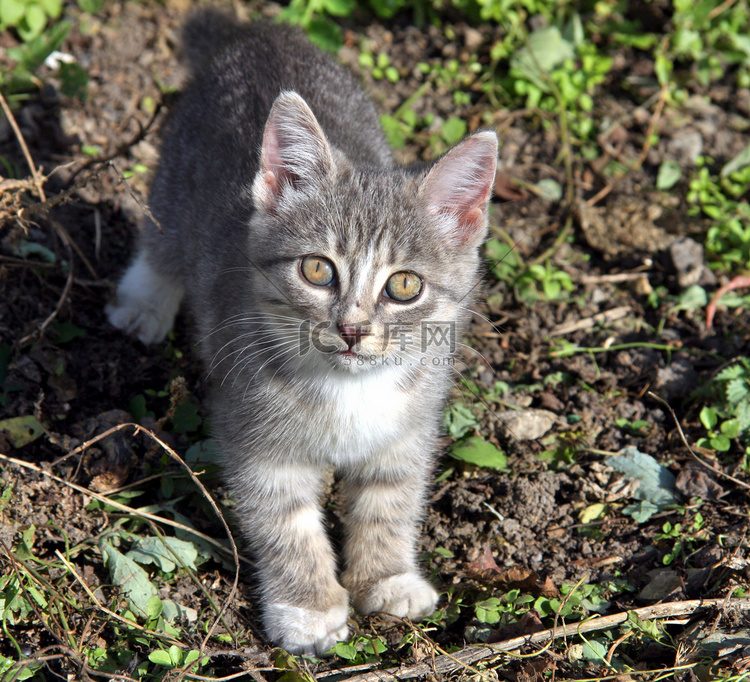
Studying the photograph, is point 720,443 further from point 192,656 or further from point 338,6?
point 338,6

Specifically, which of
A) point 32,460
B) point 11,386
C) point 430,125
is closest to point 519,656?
point 32,460

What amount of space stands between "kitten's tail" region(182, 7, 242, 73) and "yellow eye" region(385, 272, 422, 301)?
2.35 meters

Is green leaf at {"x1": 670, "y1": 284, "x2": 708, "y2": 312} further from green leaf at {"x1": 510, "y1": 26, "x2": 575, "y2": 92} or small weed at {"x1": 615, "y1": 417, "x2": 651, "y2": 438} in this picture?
green leaf at {"x1": 510, "y1": 26, "x2": 575, "y2": 92}

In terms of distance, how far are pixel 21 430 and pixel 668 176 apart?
4.03m

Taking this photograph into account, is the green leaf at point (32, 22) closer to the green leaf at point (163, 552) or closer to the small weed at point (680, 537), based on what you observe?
the green leaf at point (163, 552)

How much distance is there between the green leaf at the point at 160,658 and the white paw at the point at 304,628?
43 cm

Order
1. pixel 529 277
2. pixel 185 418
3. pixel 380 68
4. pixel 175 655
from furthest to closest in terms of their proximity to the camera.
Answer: pixel 380 68 → pixel 529 277 → pixel 185 418 → pixel 175 655

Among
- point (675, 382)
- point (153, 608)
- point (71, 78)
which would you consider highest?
point (71, 78)

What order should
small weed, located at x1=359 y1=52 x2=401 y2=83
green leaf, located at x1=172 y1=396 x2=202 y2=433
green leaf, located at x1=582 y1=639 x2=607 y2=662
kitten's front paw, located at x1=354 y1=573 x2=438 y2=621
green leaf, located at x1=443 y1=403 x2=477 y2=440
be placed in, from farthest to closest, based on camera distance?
1. small weed, located at x1=359 y1=52 x2=401 y2=83
2. green leaf, located at x1=443 y1=403 x2=477 y2=440
3. green leaf, located at x1=172 y1=396 x2=202 y2=433
4. kitten's front paw, located at x1=354 y1=573 x2=438 y2=621
5. green leaf, located at x1=582 y1=639 x2=607 y2=662

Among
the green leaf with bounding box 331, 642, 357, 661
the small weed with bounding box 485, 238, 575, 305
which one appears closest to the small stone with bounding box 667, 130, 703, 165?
the small weed with bounding box 485, 238, 575, 305

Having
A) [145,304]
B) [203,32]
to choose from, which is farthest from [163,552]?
[203,32]

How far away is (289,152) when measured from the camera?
9.15ft

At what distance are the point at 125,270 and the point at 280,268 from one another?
1717mm

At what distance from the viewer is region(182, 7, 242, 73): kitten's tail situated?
425 centimetres
